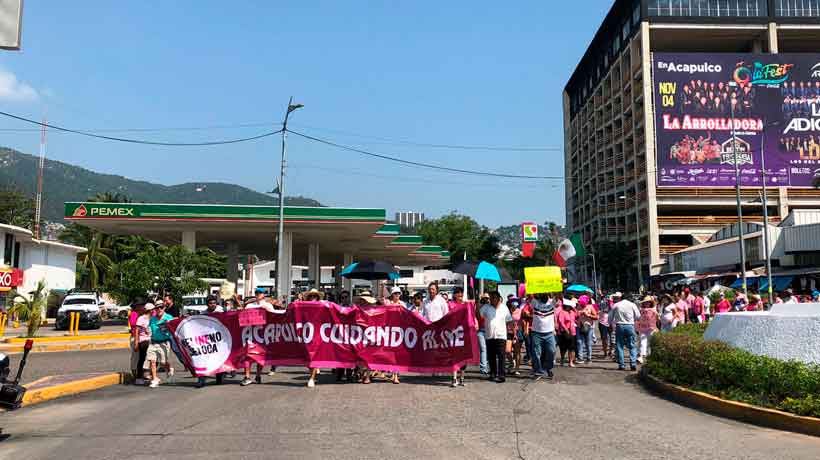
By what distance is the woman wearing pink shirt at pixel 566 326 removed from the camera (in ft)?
50.8

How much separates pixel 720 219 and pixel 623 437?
63.8m

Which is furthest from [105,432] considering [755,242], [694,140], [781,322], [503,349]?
[694,140]

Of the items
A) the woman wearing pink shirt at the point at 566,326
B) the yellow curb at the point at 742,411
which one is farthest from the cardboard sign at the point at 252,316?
the yellow curb at the point at 742,411

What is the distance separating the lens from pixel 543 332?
13391 millimetres

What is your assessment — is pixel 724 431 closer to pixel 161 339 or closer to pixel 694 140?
pixel 161 339

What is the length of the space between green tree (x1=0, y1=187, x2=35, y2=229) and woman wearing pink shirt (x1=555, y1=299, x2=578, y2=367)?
57558mm

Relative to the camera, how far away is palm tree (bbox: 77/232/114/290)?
190ft

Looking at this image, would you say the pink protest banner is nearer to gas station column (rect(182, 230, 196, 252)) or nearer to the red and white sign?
the red and white sign

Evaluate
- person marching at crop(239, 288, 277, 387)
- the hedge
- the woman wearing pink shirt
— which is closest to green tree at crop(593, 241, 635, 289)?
the woman wearing pink shirt

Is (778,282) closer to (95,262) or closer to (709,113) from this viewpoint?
(709,113)

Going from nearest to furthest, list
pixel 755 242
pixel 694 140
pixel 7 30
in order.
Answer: pixel 7 30
pixel 755 242
pixel 694 140

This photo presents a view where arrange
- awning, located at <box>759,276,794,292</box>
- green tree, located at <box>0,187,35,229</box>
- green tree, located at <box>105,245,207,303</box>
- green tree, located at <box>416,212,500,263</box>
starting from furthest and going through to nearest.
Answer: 1. green tree, located at <box>416,212,500,263</box>
2. green tree, located at <box>0,187,35,229</box>
3. awning, located at <box>759,276,794,292</box>
4. green tree, located at <box>105,245,207,303</box>

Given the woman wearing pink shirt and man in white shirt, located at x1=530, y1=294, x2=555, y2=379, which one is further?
the woman wearing pink shirt

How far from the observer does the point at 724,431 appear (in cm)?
841
